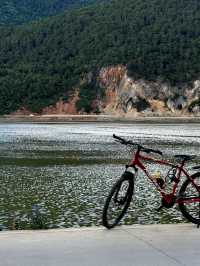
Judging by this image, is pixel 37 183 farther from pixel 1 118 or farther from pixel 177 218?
pixel 1 118

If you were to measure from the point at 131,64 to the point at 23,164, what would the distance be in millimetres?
160919

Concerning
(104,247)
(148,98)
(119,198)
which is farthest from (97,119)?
(104,247)

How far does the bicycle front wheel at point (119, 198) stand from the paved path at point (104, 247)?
0.40 meters

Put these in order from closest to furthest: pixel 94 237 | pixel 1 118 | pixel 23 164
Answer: pixel 94 237, pixel 23 164, pixel 1 118

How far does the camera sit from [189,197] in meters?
10.7

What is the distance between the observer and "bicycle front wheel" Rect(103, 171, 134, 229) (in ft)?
34.1

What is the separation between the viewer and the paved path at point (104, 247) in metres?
8.02

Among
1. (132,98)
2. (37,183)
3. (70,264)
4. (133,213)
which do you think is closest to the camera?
(70,264)

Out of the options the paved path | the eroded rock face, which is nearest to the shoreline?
the eroded rock face

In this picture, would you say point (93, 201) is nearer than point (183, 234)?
No

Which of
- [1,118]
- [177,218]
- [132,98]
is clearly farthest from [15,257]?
[1,118]

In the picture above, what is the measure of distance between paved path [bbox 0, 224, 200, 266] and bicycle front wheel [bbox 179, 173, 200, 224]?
1.74ft

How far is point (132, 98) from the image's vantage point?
610 feet

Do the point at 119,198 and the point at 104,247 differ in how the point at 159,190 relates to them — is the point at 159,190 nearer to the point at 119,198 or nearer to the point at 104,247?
the point at 119,198
